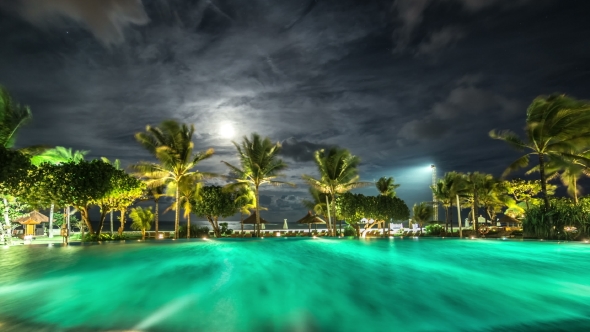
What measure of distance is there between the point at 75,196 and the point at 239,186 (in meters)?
12.0

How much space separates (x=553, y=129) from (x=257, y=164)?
Result: 1942 centimetres

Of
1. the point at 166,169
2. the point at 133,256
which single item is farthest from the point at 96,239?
the point at 133,256

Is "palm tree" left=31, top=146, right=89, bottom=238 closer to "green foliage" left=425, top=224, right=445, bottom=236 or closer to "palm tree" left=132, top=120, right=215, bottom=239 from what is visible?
"palm tree" left=132, top=120, right=215, bottom=239

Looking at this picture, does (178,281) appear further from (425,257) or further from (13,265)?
(425,257)

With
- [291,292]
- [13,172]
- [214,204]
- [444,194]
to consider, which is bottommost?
[291,292]

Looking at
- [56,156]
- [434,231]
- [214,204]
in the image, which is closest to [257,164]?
[214,204]

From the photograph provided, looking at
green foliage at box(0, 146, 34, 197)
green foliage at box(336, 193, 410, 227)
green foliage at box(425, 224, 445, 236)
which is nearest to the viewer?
green foliage at box(0, 146, 34, 197)

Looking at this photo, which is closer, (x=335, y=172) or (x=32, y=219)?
(x=335, y=172)

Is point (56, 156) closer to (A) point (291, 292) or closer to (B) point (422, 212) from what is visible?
(A) point (291, 292)

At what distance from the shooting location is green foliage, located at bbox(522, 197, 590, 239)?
1786 centimetres

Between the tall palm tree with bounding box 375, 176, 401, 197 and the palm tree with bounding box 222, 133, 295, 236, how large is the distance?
1129 cm

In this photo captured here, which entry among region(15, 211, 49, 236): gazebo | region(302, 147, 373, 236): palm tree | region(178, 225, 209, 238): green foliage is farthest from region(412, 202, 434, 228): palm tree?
region(15, 211, 49, 236): gazebo

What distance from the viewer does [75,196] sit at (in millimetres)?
18141

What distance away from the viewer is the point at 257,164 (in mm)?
26625
